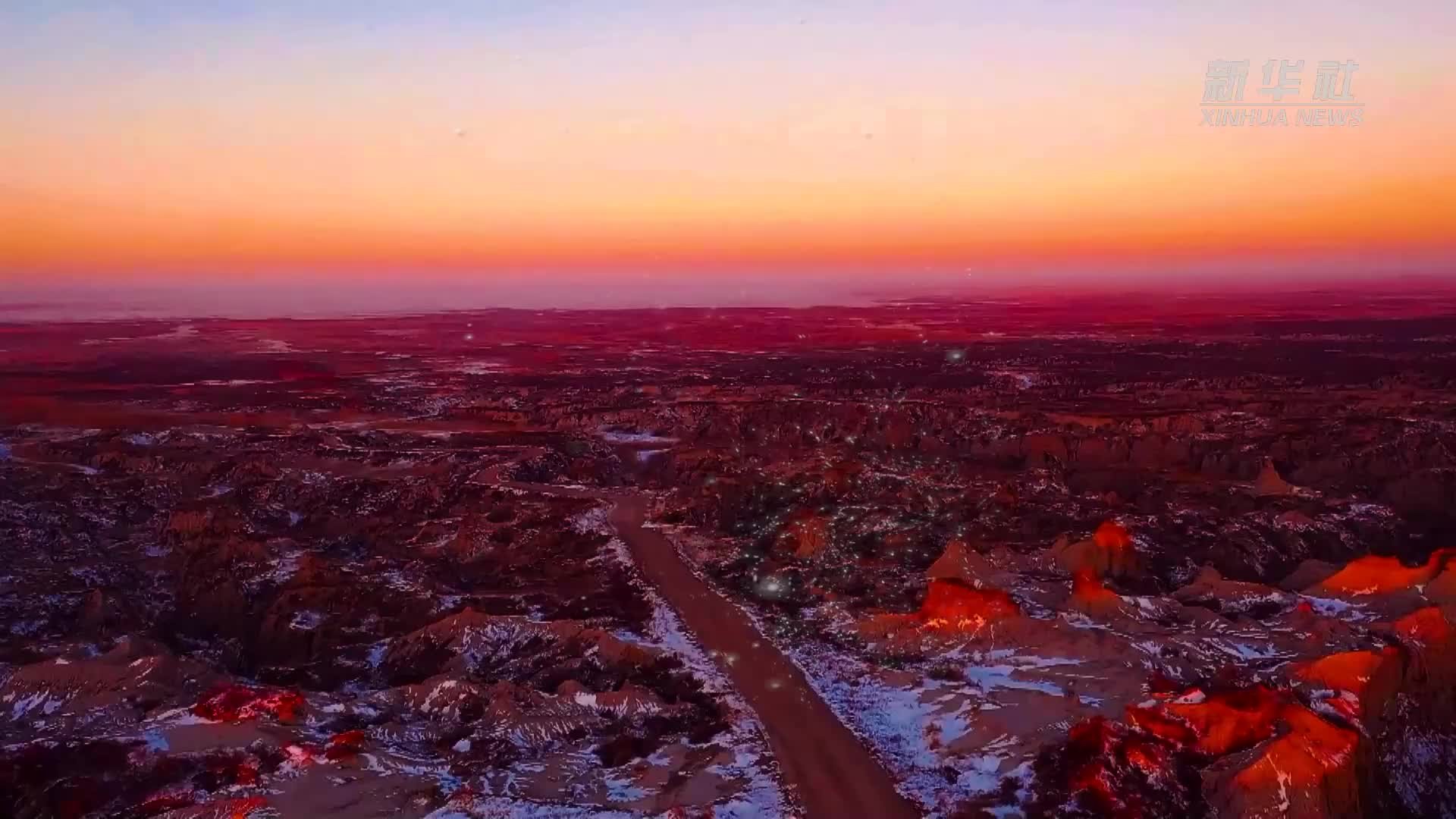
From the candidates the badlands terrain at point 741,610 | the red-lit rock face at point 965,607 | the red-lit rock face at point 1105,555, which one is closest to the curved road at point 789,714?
the badlands terrain at point 741,610

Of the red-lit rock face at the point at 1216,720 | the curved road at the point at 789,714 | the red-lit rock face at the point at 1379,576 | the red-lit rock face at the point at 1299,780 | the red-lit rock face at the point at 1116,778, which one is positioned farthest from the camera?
the red-lit rock face at the point at 1379,576

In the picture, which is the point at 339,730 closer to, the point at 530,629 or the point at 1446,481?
the point at 530,629

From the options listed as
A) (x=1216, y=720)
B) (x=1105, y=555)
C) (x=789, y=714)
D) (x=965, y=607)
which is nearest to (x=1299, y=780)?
(x=1216, y=720)

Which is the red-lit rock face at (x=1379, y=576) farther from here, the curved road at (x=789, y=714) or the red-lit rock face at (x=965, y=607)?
the curved road at (x=789, y=714)

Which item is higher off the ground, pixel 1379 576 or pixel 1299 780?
pixel 1299 780

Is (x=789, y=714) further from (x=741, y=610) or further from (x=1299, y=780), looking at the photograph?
(x=1299, y=780)

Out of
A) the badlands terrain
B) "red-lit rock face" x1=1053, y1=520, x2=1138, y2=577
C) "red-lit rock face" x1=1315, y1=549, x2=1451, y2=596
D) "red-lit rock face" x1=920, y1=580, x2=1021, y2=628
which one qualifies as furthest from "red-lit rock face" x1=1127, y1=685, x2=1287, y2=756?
"red-lit rock face" x1=1053, y1=520, x2=1138, y2=577

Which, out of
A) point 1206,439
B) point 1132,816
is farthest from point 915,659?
point 1206,439
